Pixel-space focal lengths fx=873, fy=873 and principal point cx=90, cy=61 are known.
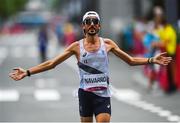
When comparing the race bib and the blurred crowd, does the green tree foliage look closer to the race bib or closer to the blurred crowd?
the blurred crowd

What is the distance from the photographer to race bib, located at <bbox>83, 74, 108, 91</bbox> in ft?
35.7

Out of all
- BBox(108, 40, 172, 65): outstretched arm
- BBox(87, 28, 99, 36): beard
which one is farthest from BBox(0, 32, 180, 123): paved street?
BBox(87, 28, 99, 36): beard

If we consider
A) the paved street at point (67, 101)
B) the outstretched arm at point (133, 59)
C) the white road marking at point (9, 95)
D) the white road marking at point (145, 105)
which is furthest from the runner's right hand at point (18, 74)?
the white road marking at point (9, 95)

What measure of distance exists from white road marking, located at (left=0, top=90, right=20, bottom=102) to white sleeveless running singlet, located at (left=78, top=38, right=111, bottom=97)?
11.3 m

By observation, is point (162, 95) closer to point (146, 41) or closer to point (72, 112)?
point (146, 41)

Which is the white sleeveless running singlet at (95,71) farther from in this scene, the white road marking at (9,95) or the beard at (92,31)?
the white road marking at (9,95)

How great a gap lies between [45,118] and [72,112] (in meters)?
1.27

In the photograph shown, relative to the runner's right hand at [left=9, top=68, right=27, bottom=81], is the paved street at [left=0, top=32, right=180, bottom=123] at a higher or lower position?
lower

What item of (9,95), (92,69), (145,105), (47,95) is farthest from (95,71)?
(9,95)

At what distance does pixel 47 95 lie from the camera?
77.0ft

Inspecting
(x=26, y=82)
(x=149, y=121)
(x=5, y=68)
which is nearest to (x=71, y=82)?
(x=26, y=82)

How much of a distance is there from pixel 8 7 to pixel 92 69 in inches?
4719

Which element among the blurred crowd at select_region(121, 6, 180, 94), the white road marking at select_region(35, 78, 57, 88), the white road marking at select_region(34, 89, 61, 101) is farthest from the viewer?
the white road marking at select_region(35, 78, 57, 88)

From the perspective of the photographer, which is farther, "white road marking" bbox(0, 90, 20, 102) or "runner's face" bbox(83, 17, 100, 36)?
"white road marking" bbox(0, 90, 20, 102)
